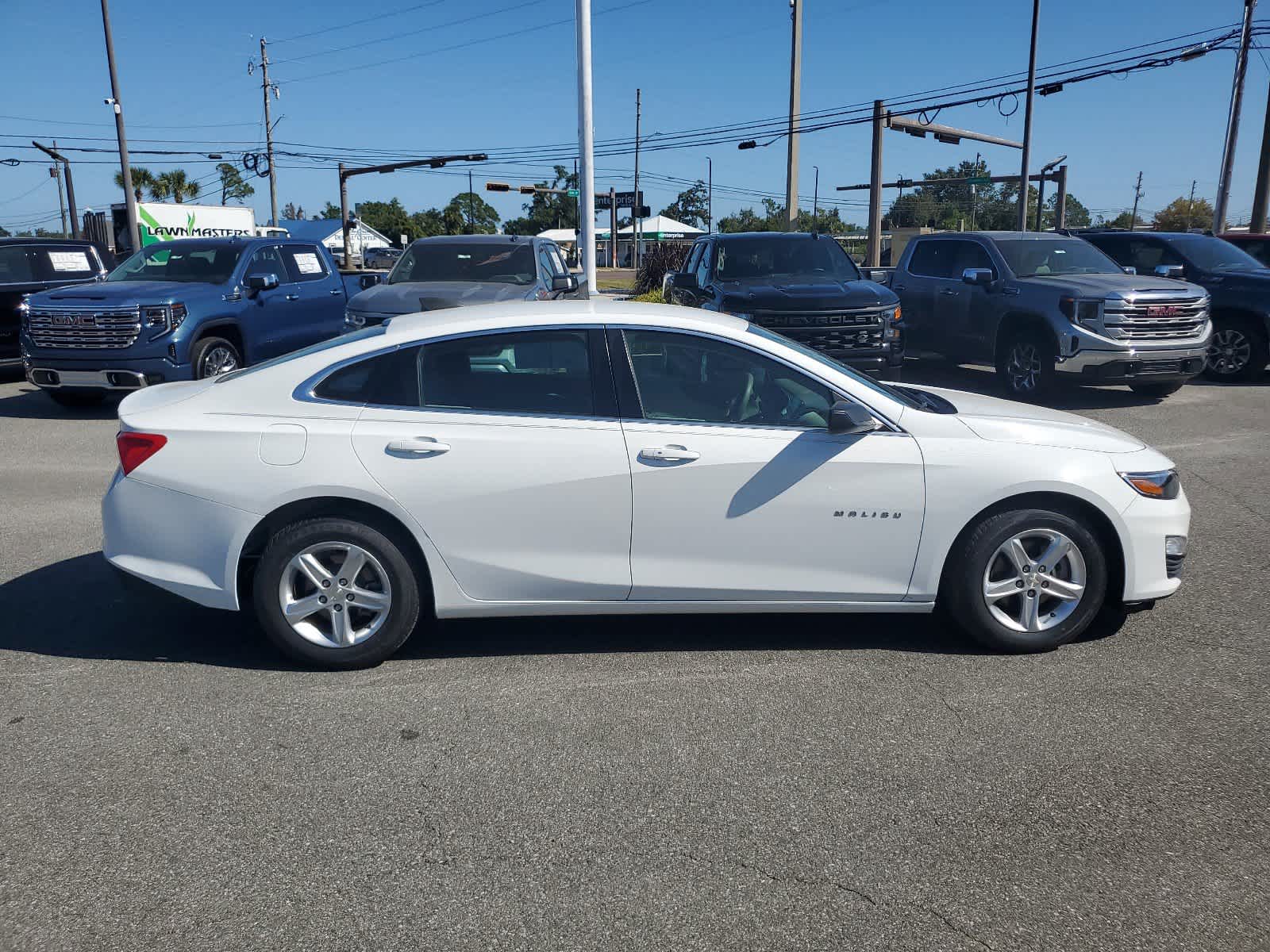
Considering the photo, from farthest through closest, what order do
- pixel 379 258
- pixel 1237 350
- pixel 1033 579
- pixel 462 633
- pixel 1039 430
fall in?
pixel 379 258, pixel 1237 350, pixel 462 633, pixel 1039 430, pixel 1033 579

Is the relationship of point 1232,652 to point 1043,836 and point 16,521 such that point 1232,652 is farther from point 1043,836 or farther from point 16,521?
point 16,521

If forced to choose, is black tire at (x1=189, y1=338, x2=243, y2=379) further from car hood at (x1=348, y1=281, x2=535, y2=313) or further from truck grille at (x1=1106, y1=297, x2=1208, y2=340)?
truck grille at (x1=1106, y1=297, x2=1208, y2=340)

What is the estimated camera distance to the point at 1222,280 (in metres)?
13.8

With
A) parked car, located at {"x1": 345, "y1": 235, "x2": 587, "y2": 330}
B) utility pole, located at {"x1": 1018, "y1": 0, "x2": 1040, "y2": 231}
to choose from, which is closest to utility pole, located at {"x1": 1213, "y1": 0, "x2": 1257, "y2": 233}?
utility pole, located at {"x1": 1018, "y1": 0, "x2": 1040, "y2": 231}

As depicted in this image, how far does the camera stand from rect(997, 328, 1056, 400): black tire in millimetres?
12141

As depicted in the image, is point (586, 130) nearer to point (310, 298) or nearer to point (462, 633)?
point (310, 298)

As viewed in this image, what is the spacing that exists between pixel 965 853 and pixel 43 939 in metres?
2.60

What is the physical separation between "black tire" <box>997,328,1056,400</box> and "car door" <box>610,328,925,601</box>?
27.1ft

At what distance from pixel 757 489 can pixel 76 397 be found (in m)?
10.4

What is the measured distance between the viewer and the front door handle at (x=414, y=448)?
14.6ft

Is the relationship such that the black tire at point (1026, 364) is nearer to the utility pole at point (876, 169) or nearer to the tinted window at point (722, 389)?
the tinted window at point (722, 389)

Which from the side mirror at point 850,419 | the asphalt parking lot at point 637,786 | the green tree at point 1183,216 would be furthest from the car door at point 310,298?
the green tree at point 1183,216

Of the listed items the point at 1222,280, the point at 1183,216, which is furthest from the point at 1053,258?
the point at 1183,216

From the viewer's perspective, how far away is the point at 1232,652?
4.76 m
